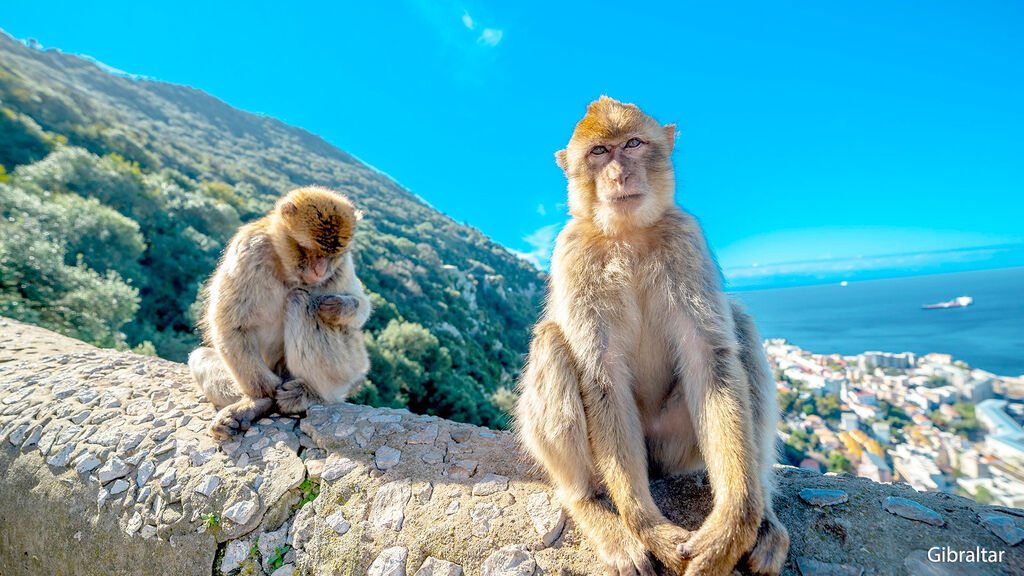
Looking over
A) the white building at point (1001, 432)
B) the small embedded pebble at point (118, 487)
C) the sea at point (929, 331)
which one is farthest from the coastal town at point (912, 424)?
the small embedded pebble at point (118, 487)

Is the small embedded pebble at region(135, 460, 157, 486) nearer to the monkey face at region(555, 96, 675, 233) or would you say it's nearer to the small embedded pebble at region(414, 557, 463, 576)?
the small embedded pebble at region(414, 557, 463, 576)

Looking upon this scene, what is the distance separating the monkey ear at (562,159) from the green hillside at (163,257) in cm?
107

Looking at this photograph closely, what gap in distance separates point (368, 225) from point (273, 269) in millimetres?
30739

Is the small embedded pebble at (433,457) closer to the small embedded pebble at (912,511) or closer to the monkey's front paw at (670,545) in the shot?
the monkey's front paw at (670,545)

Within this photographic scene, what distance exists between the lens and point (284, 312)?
3.43 metres

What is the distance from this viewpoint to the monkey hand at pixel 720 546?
1611mm

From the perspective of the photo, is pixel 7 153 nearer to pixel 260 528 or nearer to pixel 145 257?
pixel 145 257

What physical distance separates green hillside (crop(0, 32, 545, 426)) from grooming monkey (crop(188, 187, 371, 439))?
6.18ft

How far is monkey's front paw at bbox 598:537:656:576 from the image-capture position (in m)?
1.70

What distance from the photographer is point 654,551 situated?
1703mm

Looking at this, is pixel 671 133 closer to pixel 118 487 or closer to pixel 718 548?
pixel 718 548

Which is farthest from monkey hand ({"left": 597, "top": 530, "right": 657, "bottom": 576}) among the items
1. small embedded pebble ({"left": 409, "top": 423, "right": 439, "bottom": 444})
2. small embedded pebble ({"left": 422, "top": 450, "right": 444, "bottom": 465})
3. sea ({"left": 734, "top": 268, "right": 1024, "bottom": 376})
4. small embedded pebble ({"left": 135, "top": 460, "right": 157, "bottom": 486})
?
sea ({"left": 734, "top": 268, "right": 1024, "bottom": 376})

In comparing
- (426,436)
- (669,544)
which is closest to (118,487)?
A: (426,436)

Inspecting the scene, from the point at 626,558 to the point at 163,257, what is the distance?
65.7ft
